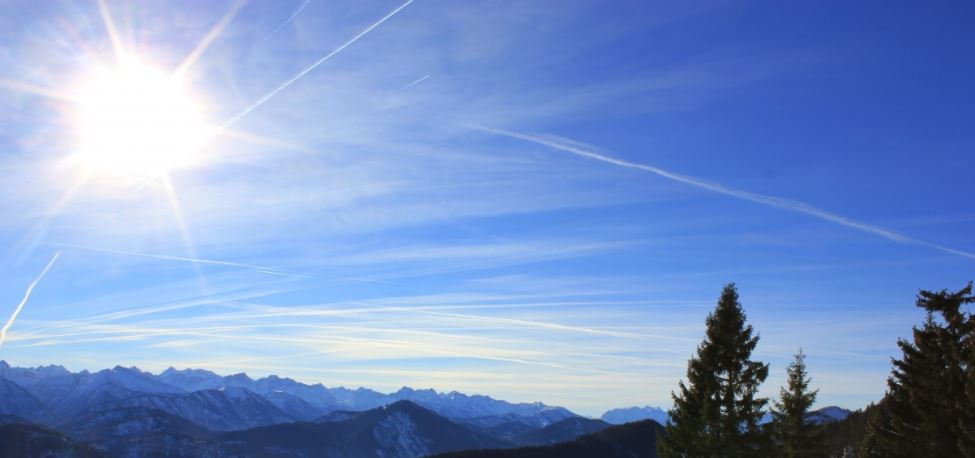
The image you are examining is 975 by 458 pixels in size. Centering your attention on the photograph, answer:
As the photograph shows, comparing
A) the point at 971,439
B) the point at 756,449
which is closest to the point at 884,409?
the point at 971,439

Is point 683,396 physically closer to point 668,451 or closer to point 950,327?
point 668,451

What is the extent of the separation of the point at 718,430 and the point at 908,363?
14.9 meters

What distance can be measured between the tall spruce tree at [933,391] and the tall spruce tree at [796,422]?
16.1 ft

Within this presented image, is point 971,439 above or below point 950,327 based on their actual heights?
below

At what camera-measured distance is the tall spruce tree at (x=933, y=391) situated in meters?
32.8

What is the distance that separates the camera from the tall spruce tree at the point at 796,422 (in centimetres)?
3734

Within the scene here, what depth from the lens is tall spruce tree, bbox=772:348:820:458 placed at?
37344 mm

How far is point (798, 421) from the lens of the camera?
3809cm

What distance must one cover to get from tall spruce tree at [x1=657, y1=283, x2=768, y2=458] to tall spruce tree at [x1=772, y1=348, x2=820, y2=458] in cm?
736

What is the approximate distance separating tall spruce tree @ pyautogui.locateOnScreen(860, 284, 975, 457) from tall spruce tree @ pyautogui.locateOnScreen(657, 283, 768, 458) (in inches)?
337

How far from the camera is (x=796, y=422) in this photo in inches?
1500

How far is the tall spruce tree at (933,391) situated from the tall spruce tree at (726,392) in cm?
856

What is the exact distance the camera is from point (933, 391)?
35.1 m

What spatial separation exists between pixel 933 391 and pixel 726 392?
43.0 feet
